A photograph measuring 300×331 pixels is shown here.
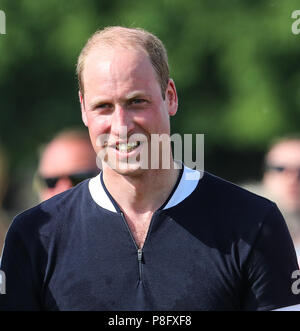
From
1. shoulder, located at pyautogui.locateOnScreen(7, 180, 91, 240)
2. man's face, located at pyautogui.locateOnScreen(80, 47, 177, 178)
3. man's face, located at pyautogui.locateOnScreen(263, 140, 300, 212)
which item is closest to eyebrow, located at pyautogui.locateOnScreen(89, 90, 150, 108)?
man's face, located at pyautogui.locateOnScreen(80, 47, 177, 178)

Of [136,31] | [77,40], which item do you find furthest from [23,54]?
[136,31]

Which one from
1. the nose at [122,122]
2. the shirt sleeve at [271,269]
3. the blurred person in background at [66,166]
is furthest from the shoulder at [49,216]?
A: the blurred person in background at [66,166]

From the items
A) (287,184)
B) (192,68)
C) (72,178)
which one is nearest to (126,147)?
(72,178)

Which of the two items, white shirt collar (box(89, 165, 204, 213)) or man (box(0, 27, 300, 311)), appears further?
white shirt collar (box(89, 165, 204, 213))

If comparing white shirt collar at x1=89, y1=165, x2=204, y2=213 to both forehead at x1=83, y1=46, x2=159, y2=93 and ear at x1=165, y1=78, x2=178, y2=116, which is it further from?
forehead at x1=83, y1=46, x2=159, y2=93

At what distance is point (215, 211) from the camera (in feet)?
10.6

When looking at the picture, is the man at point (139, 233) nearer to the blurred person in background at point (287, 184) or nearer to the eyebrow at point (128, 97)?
the eyebrow at point (128, 97)

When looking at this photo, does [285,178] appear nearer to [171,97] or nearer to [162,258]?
[171,97]

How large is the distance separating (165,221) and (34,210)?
19.6 inches

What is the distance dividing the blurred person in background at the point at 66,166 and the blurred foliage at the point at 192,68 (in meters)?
4.57

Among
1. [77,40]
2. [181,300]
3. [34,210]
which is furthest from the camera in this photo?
[77,40]

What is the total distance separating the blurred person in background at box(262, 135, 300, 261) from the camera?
559 centimetres

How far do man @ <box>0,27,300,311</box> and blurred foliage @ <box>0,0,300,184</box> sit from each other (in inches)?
271
